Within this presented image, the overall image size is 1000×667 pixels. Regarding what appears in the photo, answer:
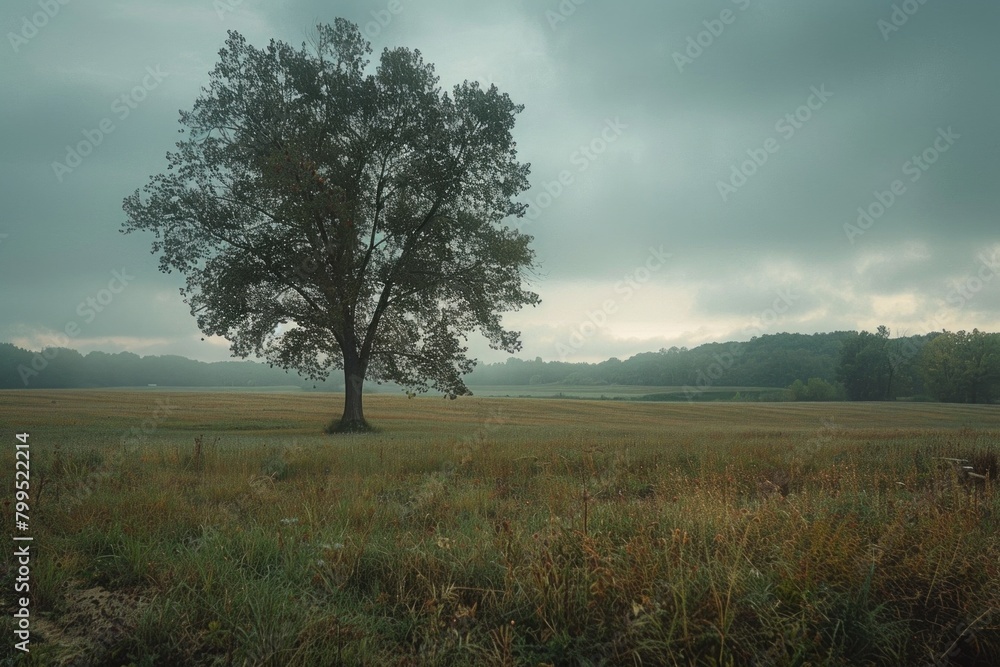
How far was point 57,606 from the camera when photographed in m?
4.62

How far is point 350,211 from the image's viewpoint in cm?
2486

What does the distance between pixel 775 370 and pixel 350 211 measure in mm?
109435

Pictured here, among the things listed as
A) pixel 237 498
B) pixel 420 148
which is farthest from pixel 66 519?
pixel 420 148

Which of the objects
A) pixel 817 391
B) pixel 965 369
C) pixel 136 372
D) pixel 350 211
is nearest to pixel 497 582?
pixel 350 211

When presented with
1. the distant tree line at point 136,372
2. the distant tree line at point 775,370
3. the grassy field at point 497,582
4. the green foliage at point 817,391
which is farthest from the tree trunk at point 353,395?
the green foliage at point 817,391

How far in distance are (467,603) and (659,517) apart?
2.78 meters

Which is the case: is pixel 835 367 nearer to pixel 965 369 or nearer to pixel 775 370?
pixel 775 370

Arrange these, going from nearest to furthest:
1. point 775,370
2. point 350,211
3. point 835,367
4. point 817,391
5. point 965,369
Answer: point 350,211
point 965,369
point 817,391
point 835,367
point 775,370

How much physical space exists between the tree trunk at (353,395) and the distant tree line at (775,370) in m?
44.0

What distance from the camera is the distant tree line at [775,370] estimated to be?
82.4 m

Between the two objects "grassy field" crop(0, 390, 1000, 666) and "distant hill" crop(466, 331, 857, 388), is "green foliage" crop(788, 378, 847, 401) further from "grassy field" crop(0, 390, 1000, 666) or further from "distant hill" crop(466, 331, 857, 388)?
"grassy field" crop(0, 390, 1000, 666)

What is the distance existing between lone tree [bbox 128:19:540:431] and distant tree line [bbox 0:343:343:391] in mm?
63263

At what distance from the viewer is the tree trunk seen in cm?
2752

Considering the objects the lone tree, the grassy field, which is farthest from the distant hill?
the grassy field
